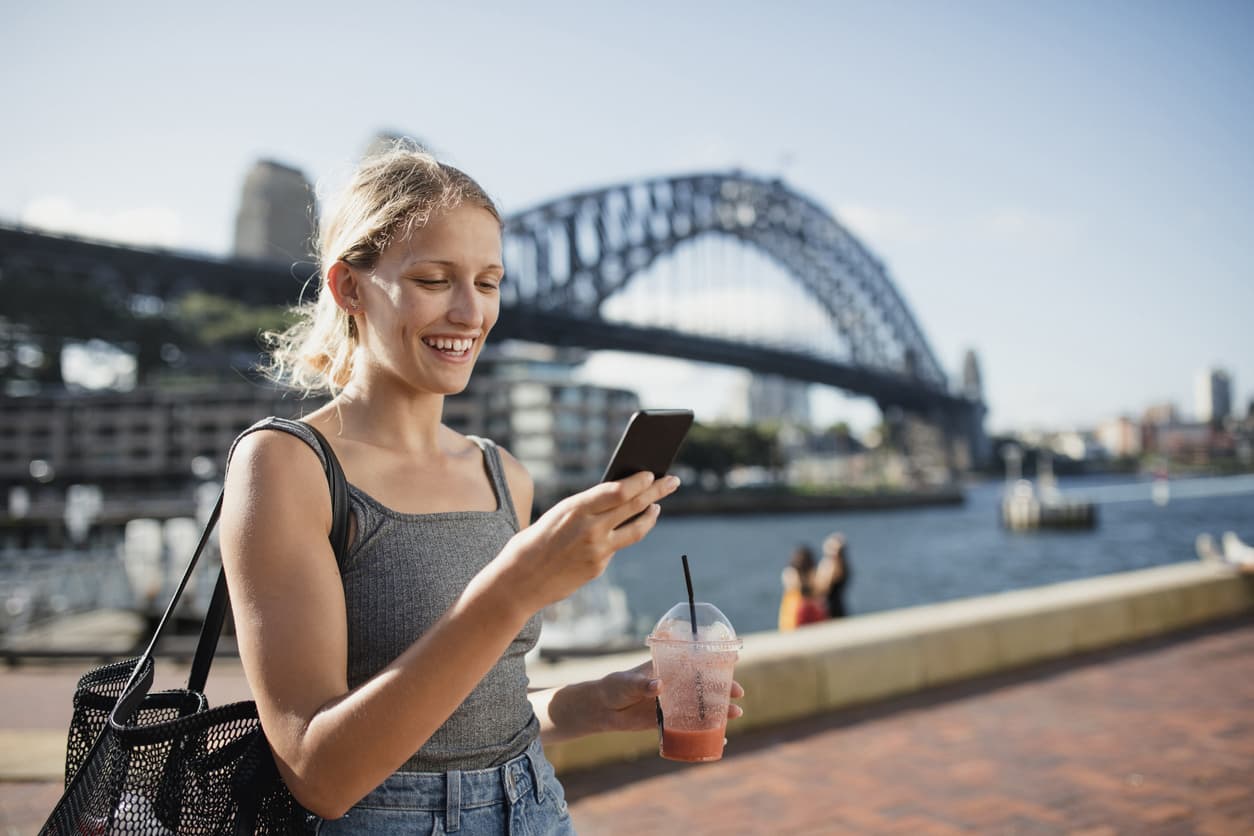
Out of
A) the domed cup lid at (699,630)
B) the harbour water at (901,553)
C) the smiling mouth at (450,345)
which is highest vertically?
the smiling mouth at (450,345)

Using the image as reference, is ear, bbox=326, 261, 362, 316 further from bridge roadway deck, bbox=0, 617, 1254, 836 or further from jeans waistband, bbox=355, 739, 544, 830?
bridge roadway deck, bbox=0, 617, 1254, 836

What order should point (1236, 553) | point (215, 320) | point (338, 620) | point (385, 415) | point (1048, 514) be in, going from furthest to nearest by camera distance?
point (1048, 514) → point (215, 320) → point (1236, 553) → point (385, 415) → point (338, 620)

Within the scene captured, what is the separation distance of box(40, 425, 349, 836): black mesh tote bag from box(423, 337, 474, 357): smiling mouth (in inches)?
6.7

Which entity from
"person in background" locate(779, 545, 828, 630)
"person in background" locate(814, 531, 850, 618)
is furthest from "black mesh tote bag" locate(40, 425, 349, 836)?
"person in background" locate(814, 531, 850, 618)

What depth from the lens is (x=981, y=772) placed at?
3.88m

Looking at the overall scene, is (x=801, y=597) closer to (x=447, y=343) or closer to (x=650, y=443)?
(x=447, y=343)

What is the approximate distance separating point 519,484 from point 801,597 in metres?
5.25

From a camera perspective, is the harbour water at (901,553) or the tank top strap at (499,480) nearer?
the tank top strap at (499,480)

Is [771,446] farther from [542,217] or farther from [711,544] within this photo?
[711,544]

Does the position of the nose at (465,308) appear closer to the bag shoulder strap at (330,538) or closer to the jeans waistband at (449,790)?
the bag shoulder strap at (330,538)

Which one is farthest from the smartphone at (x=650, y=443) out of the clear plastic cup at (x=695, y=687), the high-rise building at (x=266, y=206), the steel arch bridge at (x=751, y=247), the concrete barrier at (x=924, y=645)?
the high-rise building at (x=266, y=206)

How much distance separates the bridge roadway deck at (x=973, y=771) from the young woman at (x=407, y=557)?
237 cm

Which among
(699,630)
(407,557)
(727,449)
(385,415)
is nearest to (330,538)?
(407,557)

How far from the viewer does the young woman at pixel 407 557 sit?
3.06 ft
